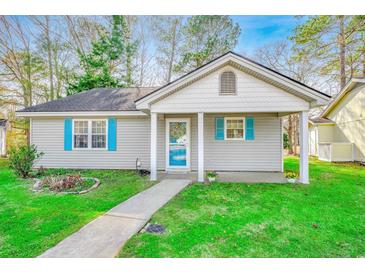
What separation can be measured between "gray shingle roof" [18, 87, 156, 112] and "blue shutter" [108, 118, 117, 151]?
587 millimetres

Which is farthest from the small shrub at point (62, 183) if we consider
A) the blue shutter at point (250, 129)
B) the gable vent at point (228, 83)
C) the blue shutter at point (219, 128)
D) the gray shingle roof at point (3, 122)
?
the gray shingle roof at point (3, 122)

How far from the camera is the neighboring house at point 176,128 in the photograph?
6953mm

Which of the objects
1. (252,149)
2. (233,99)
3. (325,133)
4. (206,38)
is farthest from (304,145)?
(206,38)

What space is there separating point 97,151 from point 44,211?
16.5 feet

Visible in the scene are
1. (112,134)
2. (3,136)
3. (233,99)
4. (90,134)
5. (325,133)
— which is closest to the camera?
(233,99)

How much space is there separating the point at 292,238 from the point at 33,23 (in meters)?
20.6

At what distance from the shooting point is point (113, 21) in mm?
17750

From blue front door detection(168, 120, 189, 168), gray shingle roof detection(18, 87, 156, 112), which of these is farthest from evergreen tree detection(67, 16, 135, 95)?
blue front door detection(168, 120, 189, 168)

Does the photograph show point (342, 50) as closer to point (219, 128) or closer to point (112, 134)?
point (219, 128)

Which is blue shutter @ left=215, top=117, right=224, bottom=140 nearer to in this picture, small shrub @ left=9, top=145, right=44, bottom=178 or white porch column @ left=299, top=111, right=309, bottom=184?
white porch column @ left=299, top=111, right=309, bottom=184

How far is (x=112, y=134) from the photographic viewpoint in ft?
30.4

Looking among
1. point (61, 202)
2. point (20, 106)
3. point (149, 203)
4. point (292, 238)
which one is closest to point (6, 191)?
point (61, 202)

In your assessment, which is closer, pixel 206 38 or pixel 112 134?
pixel 112 134
